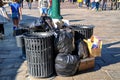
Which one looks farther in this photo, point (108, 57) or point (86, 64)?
point (108, 57)

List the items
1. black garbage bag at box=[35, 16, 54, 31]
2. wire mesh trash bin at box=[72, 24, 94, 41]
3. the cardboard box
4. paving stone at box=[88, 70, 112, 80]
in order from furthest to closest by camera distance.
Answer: wire mesh trash bin at box=[72, 24, 94, 41], black garbage bag at box=[35, 16, 54, 31], the cardboard box, paving stone at box=[88, 70, 112, 80]

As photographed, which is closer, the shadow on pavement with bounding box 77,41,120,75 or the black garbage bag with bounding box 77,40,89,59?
the black garbage bag with bounding box 77,40,89,59

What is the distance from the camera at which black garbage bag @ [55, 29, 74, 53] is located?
5.62 m

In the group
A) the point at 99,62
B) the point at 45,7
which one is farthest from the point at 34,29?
the point at 45,7

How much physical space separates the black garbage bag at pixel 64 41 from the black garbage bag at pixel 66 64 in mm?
138

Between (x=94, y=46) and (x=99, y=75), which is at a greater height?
(x=94, y=46)

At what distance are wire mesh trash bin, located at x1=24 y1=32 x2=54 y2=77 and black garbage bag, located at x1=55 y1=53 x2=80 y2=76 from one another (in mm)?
144

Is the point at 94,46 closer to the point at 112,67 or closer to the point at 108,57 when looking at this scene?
the point at 112,67

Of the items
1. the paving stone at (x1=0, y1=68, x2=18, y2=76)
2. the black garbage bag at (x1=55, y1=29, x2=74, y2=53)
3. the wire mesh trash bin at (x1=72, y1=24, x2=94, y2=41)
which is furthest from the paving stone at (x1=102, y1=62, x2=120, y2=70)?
the paving stone at (x1=0, y1=68, x2=18, y2=76)

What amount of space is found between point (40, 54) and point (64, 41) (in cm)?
66

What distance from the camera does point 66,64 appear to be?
219 inches

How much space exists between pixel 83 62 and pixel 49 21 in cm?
136

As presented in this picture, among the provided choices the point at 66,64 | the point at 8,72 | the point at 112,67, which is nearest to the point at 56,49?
the point at 66,64

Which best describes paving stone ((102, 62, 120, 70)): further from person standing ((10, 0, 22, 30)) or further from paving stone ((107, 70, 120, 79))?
person standing ((10, 0, 22, 30))
